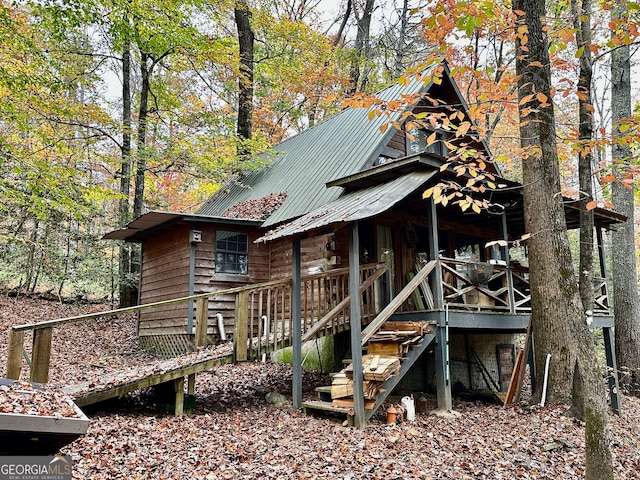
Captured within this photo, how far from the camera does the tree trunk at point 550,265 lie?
17.0 feet

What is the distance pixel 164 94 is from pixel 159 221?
27.2ft

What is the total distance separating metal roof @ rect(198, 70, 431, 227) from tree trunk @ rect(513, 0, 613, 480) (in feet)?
10.6

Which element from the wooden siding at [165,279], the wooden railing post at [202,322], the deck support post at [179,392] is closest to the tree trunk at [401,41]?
the wooden siding at [165,279]

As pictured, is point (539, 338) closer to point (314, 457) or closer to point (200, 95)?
point (314, 457)

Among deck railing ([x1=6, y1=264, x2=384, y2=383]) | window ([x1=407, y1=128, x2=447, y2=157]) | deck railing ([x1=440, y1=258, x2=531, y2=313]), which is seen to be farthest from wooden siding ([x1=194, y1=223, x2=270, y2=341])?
deck railing ([x1=440, y1=258, x2=531, y2=313])

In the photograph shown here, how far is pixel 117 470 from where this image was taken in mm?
4969

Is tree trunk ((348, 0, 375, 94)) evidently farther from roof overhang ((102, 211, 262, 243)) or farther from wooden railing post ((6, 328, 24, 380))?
wooden railing post ((6, 328, 24, 380))

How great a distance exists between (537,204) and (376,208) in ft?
10.1

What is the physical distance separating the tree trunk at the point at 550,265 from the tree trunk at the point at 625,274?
5.71 meters

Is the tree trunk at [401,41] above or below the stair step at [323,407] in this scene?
above

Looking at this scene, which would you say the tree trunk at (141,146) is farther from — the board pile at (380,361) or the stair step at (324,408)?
the board pile at (380,361)

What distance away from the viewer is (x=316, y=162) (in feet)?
46.2

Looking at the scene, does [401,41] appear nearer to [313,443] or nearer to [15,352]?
[313,443]

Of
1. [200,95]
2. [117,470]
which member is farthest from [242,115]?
[117,470]
